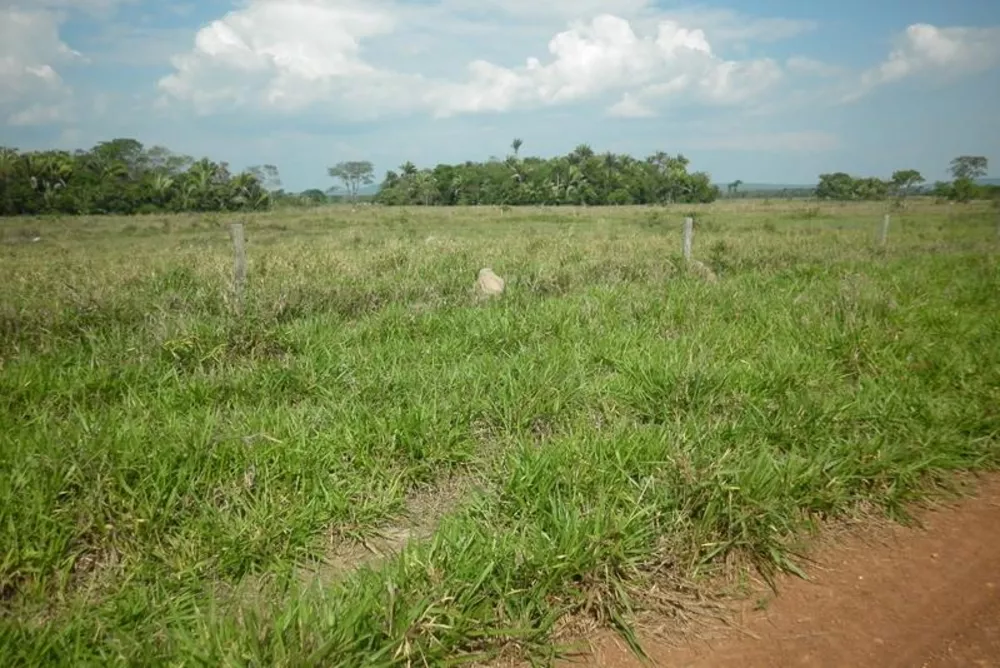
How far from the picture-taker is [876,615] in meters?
2.42

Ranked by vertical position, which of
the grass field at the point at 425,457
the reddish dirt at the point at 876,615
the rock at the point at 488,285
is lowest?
the reddish dirt at the point at 876,615

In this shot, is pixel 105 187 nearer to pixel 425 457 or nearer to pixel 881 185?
pixel 425 457

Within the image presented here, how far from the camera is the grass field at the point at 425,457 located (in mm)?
2275

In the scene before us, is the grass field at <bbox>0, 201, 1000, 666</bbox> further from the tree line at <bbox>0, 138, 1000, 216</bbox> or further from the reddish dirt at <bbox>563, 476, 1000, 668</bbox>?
the tree line at <bbox>0, 138, 1000, 216</bbox>

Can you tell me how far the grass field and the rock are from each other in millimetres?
1700

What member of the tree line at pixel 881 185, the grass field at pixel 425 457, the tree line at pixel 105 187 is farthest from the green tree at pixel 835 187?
the grass field at pixel 425 457

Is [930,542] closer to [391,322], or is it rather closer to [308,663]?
[308,663]

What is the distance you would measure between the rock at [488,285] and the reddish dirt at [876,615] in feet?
19.1

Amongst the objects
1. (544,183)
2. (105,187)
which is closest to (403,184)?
(544,183)

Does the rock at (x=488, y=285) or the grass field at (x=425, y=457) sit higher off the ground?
the rock at (x=488, y=285)

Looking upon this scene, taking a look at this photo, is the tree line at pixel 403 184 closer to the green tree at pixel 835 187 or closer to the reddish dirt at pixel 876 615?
the green tree at pixel 835 187

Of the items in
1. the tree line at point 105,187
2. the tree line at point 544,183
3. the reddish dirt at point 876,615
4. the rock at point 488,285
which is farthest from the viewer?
the tree line at point 544,183

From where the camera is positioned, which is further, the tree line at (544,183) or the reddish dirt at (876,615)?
the tree line at (544,183)

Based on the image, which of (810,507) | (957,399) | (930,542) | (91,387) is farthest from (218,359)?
(957,399)
